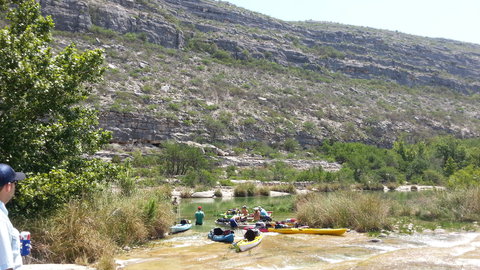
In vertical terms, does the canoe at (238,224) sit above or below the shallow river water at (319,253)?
below

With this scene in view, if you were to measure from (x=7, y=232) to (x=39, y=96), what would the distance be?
6.33 metres

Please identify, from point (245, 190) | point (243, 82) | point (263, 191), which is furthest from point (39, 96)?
point (243, 82)

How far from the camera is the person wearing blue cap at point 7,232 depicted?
9.71 ft

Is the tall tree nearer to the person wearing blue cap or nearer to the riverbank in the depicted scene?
the riverbank

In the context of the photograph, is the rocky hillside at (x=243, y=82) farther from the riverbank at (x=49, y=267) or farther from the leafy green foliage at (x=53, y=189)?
the riverbank at (x=49, y=267)

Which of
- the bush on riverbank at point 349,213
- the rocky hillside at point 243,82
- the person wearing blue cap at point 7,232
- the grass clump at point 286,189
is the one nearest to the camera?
the person wearing blue cap at point 7,232

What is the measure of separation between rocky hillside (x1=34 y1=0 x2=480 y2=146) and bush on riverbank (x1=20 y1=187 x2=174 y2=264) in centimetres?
3087

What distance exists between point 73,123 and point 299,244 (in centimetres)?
743

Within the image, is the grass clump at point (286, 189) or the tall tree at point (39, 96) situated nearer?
the tall tree at point (39, 96)

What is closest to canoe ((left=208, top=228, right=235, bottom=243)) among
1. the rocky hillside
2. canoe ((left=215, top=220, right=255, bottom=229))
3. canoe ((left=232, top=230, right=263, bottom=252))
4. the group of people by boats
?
the group of people by boats

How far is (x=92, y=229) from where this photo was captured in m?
8.56

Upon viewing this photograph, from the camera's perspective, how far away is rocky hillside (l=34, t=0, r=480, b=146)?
152 ft

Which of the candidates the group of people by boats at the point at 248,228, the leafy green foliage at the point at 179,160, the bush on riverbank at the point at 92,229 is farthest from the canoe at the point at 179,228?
the leafy green foliage at the point at 179,160

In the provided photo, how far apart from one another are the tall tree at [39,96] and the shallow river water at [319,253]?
3.27 m
